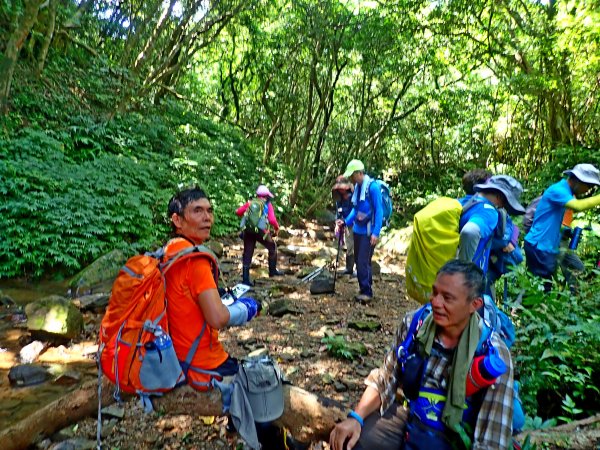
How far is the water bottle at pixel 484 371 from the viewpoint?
2023mm

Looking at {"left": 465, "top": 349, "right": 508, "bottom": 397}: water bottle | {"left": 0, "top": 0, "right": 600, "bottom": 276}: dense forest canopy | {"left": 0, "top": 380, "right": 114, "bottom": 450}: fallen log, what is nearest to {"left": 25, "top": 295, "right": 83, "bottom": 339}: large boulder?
{"left": 0, "top": 0, "right": 600, "bottom": 276}: dense forest canopy

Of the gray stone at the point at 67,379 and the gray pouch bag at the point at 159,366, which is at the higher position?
the gray pouch bag at the point at 159,366

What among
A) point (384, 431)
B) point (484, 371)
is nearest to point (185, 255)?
point (384, 431)

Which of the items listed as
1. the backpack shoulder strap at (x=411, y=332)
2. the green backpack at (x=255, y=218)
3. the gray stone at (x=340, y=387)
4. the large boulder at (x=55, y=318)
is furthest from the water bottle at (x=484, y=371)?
the green backpack at (x=255, y=218)

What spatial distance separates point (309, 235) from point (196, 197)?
37.8 feet

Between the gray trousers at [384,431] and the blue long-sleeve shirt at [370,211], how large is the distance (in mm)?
3957

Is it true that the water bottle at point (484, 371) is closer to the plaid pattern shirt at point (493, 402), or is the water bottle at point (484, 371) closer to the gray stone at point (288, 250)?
the plaid pattern shirt at point (493, 402)

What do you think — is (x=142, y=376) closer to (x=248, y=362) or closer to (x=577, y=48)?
(x=248, y=362)

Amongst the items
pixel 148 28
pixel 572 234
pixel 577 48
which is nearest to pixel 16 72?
pixel 148 28

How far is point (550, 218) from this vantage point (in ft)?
16.2

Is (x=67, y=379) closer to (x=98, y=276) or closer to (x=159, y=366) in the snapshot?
(x=159, y=366)

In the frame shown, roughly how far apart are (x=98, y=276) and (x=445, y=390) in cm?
714

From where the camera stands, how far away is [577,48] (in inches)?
379

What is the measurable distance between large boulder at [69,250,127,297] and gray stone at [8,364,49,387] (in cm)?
272
